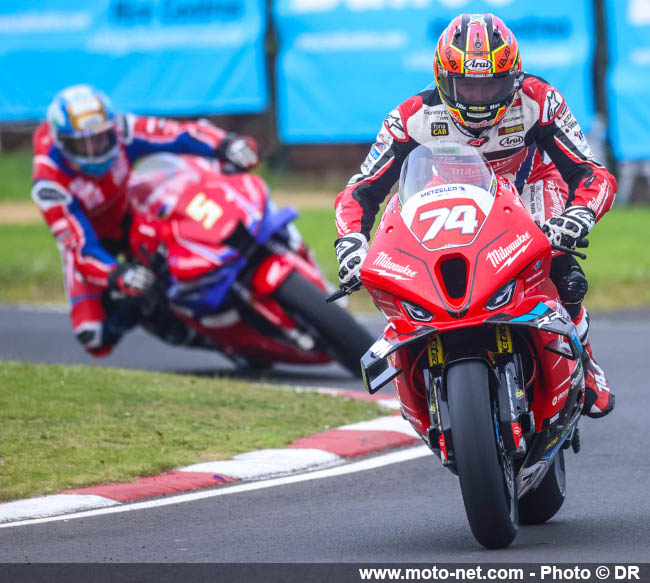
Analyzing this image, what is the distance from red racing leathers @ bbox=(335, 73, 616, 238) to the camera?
18.7 ft

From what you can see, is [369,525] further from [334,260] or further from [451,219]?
[334,260]

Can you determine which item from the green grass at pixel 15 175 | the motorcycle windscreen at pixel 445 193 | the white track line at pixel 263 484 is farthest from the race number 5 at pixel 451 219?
the green grass at pixel 15 175

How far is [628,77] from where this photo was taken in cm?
2006

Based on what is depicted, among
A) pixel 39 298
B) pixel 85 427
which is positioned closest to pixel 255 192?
pixel 85 427

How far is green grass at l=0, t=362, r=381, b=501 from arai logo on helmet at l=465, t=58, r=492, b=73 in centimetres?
249

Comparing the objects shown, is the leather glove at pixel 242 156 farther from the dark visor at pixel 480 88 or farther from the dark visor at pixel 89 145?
the dark visor at pixel 480 88

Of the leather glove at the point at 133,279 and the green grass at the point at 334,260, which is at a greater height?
the leather glove at the point at 133,279

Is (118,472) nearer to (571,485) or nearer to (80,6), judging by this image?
(571,485)

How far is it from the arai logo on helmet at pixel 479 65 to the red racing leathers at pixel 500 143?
353mm

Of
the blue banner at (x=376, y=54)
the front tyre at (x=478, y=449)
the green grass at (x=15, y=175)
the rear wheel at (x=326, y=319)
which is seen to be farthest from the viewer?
the green grass at (x=15, y=175)

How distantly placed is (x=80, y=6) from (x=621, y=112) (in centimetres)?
821

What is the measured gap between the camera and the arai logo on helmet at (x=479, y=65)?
17.8 ft

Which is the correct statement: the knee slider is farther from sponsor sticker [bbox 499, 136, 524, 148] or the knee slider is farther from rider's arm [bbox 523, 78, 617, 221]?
sponsor sticker [bbox 499, 136, 524, 148]

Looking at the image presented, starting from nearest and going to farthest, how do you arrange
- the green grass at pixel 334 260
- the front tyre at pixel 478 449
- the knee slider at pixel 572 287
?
the front tyre at pixel 478 449 → the knee slider at pixel 572 287 → the green grass at pixel 334 260
